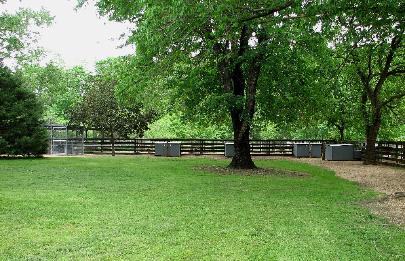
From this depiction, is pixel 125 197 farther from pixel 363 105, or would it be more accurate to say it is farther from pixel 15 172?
pixel 363 105

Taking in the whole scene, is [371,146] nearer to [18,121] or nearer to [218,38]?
[218,38]

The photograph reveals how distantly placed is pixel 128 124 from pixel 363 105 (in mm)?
14930

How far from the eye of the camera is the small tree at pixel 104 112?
2953cm

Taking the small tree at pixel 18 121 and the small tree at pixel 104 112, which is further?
the small tree at pixel 104 112

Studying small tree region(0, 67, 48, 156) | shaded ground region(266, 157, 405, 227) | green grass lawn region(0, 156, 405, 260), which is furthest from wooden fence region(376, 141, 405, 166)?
small tree region(0, 67, 48, 156)

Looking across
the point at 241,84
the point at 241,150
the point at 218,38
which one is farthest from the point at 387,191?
the point at 241,84

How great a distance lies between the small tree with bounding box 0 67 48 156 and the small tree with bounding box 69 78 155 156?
14.4 feet

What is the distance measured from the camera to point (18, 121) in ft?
82.1

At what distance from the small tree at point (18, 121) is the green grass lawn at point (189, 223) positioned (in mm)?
→ 11802

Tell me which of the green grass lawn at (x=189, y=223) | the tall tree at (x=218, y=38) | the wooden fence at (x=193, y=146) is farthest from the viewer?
the wooden fence at (x=193, y=146)

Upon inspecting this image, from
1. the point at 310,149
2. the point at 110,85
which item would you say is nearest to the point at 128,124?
the point at 110,85

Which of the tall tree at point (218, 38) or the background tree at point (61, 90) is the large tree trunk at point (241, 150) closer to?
the tall tree at point (218, 38)

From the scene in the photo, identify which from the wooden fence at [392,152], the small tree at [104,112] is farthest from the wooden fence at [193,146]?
the wooden fence at [392,152]

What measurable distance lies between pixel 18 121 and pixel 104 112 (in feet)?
19.0
